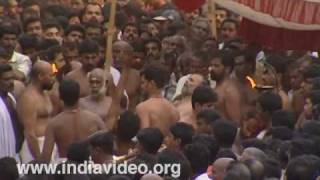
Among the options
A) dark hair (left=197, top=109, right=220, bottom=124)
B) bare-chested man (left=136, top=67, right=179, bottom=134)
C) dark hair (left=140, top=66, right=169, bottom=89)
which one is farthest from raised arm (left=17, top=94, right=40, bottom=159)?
dark hair (left=197, top=109, right=220, bottom=124)

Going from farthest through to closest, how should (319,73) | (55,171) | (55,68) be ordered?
1. (55,68)
2. (319,73)
3. (55,171)

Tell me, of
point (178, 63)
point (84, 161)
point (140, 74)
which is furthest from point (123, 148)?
point (178, 63)

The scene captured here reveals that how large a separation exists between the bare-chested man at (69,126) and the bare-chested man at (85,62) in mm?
1564

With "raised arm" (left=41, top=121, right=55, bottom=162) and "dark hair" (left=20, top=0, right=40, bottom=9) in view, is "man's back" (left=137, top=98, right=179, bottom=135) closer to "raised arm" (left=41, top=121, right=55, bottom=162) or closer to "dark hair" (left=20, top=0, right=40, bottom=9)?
"raised arm" (left=41, top=121, right=55, bottom=162)

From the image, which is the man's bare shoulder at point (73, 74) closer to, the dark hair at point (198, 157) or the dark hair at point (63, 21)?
the dark hair at point (63, 21)

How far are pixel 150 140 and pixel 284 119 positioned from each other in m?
1.68

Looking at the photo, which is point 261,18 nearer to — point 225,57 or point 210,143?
point 225,57

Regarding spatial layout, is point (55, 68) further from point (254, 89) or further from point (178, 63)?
point (254, 89)

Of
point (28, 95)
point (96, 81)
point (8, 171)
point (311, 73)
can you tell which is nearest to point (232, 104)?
point (311, 73)

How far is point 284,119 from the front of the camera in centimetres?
1261

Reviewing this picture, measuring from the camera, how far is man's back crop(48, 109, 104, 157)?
41.8 ft

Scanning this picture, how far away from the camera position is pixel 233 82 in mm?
14219

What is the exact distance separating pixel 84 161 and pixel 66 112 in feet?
5.80

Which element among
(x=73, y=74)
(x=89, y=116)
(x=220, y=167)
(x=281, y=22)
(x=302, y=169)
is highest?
(x=281, y=22)
